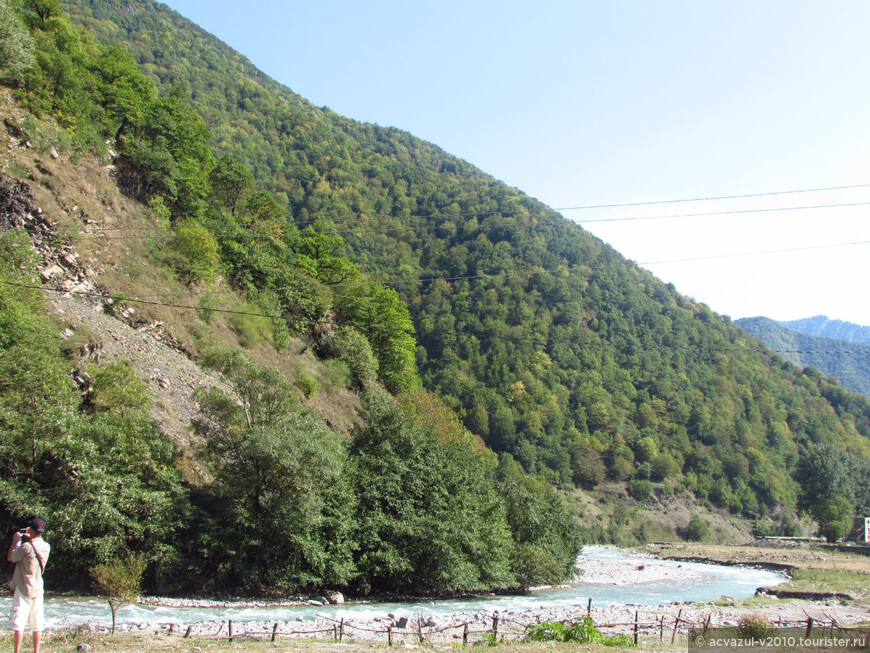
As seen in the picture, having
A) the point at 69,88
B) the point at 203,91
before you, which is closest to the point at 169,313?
the point at 69,88

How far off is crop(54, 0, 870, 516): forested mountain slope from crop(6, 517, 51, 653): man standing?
117375 millimetres

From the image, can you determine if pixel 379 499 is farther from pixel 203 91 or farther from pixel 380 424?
pixel 203 91

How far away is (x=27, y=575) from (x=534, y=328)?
491 feet

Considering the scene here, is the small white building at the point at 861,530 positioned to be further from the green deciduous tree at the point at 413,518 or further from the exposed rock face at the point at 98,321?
the exposed rock face at the point at 98,321

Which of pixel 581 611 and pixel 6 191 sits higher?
pixel 6 191

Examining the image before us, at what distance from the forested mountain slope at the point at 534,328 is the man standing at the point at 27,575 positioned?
117375 mm

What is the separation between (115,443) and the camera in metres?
24.4

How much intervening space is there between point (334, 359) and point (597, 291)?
13692cm

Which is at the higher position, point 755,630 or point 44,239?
point 44,239

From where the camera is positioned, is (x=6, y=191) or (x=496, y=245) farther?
(x=496, y=245)

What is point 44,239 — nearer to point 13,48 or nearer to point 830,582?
point 13,48

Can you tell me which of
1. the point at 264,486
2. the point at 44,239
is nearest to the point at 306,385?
the point at 264,486

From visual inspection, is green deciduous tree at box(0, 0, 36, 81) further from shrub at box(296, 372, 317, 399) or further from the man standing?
the man standing

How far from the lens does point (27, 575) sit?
988 centimetres
